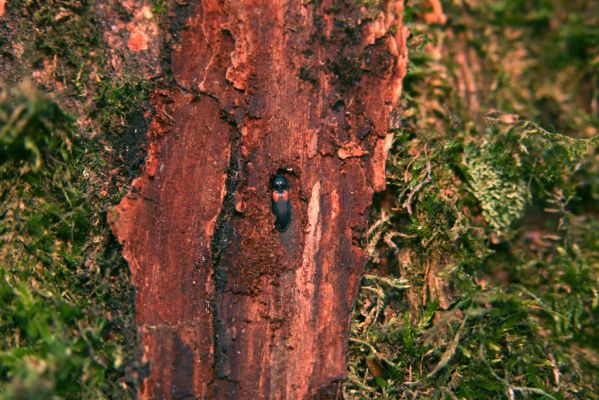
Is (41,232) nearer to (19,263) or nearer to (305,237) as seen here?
(19,263)

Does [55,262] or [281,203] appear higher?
[281,203]

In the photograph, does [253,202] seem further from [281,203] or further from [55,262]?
[55,262]

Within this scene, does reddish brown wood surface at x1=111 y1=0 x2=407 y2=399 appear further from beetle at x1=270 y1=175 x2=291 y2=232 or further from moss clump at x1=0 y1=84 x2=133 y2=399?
moss clump at x1=0 y1=84 x2=133 y2=399

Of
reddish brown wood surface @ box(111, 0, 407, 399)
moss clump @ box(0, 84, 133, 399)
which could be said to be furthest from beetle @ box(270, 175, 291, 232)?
moss clump @ box(0, 84, 133, 399)

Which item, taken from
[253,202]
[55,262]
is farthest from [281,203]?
[55,262]

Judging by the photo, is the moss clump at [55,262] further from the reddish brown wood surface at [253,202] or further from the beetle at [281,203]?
the beetle at [281,203]

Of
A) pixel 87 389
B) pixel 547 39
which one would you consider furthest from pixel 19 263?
pixel 547 39
